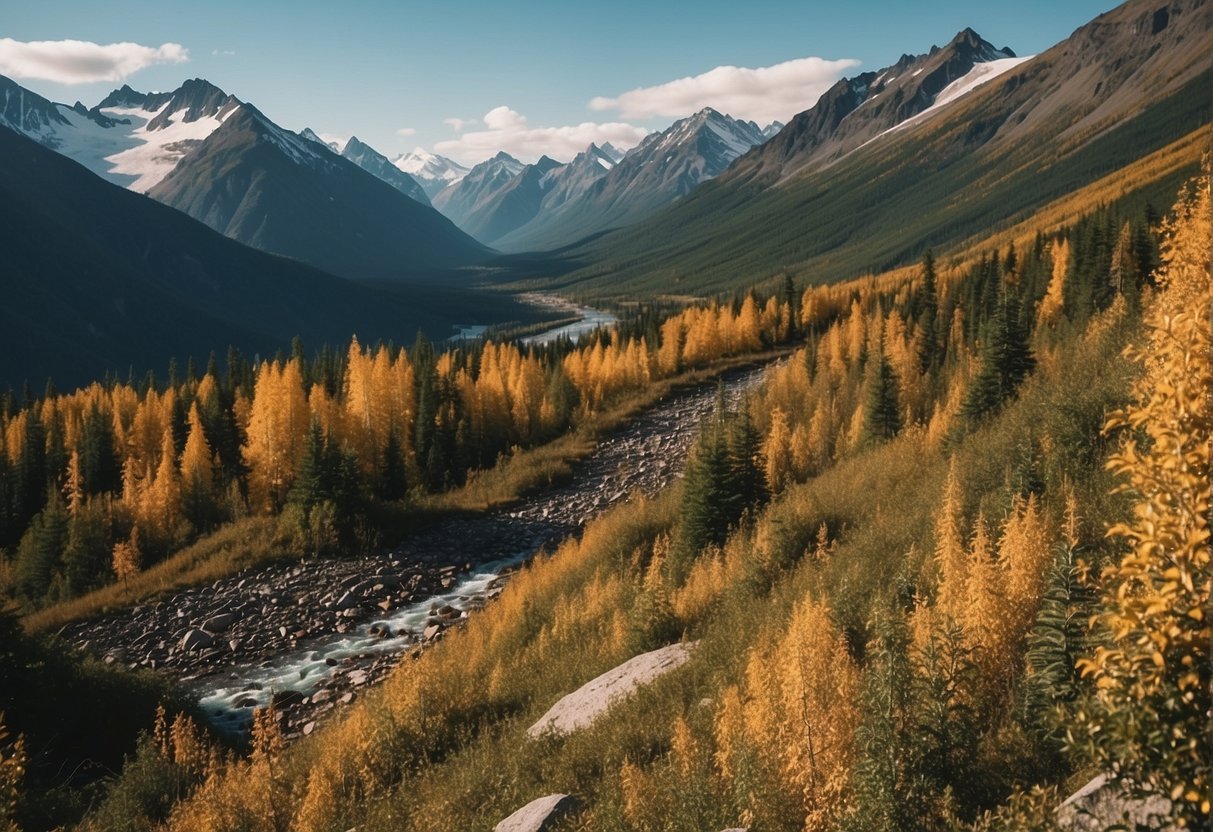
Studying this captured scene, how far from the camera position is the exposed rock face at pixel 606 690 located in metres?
17.8

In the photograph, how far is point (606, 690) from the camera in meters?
19.2

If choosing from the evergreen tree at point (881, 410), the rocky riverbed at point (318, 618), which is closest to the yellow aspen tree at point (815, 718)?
the rocky riverbed at point (318, 618)

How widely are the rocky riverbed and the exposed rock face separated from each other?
39.8 feet

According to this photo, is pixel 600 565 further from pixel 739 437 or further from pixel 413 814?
pixel 413 814

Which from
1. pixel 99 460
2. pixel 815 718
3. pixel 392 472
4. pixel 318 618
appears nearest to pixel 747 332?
pixel 392 472

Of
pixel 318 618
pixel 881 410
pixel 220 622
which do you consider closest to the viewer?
pixel 220 622

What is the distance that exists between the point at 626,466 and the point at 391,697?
137 feet

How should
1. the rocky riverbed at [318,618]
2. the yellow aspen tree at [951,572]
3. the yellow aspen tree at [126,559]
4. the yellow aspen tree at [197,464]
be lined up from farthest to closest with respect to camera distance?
1. the yellow aspen tree at [197,464]
2. the yellow aspen tree at [126,559]
3. the rocky riverbed at [318,618]
4. the yellow aspen tree at [951,572]

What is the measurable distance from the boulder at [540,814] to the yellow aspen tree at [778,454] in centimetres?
3034

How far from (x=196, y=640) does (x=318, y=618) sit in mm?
5544

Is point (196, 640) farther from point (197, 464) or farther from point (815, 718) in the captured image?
point (815, 718)

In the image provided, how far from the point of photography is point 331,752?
20.0 meters

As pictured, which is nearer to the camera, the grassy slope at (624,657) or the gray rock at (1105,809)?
the gray rock at (1105,809)

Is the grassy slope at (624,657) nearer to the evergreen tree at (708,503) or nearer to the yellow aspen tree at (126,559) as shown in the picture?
the evergreen tree at (708,503)
